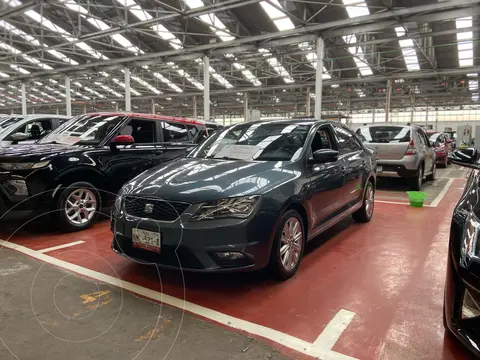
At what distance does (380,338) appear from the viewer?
94.7 inches

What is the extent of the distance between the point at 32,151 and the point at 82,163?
590 mm

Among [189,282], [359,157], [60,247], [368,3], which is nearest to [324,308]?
[189,282]

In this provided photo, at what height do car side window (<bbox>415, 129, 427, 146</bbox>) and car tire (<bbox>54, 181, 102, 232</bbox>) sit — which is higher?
car side window (<bbox>415, 129, 427, 146</bbox>)

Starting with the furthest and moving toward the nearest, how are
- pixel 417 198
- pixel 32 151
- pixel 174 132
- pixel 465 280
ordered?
pixel 417 198 < pixel 174 132 < pixel 32 151 < pixel 465 280

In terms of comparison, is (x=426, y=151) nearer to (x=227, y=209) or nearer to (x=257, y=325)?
(x=227, y=209)

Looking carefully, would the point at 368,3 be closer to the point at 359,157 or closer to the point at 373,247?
the point at 359,157

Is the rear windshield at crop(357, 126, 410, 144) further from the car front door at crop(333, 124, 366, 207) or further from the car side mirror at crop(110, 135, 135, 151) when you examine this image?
the car side mirror at crop(110, 135, 135, 151)

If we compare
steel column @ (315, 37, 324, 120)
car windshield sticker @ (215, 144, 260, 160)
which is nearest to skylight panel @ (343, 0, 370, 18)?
steel column @ (315, 37, 324, 120)

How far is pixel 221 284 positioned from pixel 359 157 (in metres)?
2.83

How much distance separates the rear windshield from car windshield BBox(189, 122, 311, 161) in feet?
15.4

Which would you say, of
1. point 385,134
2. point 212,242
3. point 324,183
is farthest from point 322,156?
point 385,134

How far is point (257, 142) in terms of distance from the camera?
397 centimetres

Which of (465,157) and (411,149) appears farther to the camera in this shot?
(411,149)

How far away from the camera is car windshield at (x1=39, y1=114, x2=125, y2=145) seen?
517 centimetres
